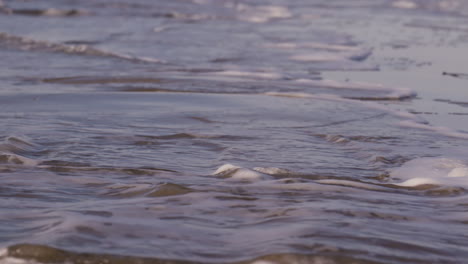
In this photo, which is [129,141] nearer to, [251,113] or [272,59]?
[251,113]

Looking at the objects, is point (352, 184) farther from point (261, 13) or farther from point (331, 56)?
point (261, 13)

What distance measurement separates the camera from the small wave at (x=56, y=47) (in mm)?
9211

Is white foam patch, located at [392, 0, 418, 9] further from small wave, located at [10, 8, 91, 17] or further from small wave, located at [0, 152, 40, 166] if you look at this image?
small wave, located at [0, 152, 40, 166]

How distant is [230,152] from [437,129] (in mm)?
1672

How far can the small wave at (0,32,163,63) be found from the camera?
9211 mm

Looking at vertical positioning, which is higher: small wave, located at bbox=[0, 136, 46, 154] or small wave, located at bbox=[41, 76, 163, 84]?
small wave, located at bbox=[0, 136, 46, 154]

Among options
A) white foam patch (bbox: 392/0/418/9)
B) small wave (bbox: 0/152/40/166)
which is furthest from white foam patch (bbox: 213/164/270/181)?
white foam patch (bbox: 392/0/418/9)

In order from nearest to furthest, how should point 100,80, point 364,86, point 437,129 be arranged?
point 437,129 → point 100,80 → point 364,86

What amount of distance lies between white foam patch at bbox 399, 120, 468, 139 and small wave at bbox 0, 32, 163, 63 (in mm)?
4131

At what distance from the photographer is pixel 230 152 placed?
433 centimetres

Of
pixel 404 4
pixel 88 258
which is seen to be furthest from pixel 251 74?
pixel 404 4

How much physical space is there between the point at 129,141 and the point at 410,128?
194cm

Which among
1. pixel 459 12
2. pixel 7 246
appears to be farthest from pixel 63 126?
pixel 459 12

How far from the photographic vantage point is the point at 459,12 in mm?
19859
